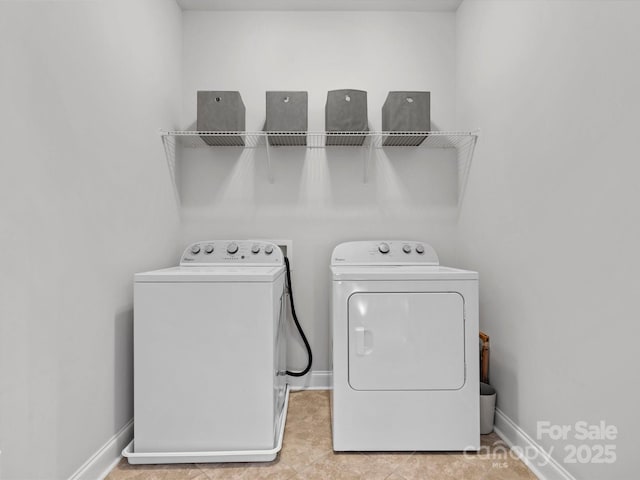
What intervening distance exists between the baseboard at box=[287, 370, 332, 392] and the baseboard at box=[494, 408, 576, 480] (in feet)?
3.25

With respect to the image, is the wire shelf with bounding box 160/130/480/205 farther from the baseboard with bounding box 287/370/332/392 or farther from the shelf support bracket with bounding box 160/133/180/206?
the baseboard with bounding box 287/370/332/392

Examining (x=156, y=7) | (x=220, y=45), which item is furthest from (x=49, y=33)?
(x=220, y=45)

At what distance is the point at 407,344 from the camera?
4.82ft

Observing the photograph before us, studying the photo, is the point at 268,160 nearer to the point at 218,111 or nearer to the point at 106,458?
the point at 218,111

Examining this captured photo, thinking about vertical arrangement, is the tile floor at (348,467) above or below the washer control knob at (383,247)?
below

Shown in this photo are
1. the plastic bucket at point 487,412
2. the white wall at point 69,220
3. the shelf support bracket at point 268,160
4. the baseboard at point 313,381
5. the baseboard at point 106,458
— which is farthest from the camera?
the baseboard at point 313,381

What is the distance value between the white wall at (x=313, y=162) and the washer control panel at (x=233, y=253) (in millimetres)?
156

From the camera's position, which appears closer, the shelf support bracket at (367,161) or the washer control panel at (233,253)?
the washer control panel at (233,253)

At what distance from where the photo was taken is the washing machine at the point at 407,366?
1.46 meters

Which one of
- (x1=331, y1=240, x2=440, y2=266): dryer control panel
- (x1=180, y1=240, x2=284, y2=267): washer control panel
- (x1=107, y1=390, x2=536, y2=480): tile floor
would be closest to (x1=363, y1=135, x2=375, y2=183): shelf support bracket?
(x1=331, y1=240, x2=440, y2=266): dryer control panel

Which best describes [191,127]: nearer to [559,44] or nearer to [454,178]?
[454,178]

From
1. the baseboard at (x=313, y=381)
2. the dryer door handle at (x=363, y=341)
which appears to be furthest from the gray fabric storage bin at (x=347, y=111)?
the baseboard at (x=313, y=381)

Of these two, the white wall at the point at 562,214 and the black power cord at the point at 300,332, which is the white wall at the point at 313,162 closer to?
the black power cord at the point at 300,332

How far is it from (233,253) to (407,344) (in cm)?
114
